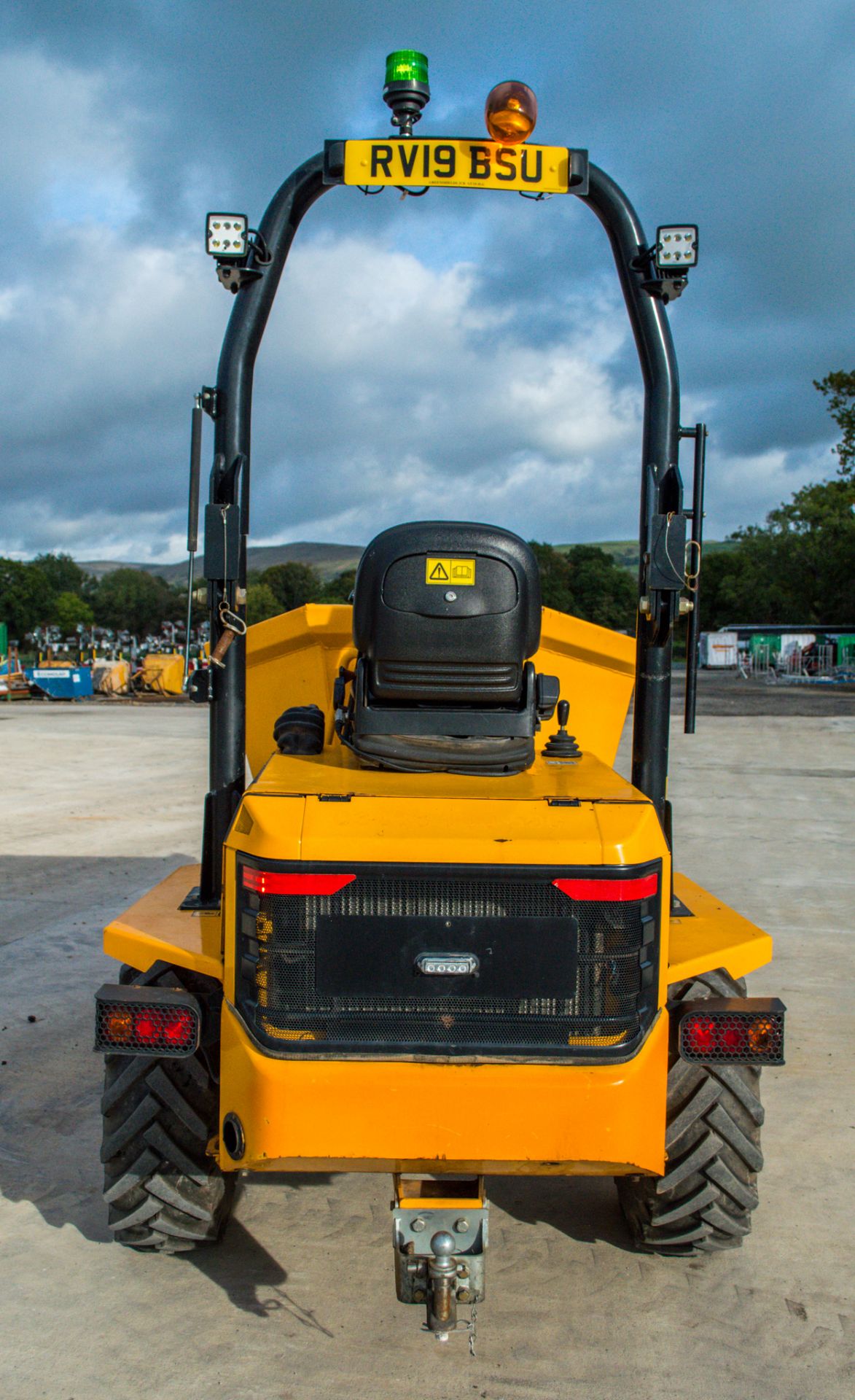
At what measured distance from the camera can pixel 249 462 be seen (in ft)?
13.2

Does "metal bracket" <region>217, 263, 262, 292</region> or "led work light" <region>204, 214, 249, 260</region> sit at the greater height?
"led work light" <region>204, 214, 249, 260</region>

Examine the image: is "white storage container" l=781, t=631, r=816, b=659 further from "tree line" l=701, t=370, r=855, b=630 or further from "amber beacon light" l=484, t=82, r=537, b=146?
"amber beacon light" l=484, t=82, r=537, b=146

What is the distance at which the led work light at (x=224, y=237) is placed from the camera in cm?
391

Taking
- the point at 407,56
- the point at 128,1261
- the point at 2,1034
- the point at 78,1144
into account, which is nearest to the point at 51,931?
the point at 2,1034

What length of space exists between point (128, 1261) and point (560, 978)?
6.31ft

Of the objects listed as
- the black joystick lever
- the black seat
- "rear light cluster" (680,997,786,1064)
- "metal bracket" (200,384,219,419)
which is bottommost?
"rear light cluster" (680,997,786,1064)

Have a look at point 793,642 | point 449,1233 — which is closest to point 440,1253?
point 449,1233

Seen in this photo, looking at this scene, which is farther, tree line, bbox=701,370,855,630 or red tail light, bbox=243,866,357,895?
tree line, bbox=701,370,855,630

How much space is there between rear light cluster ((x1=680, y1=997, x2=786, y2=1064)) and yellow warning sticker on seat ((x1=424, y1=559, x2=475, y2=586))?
4.74 ft

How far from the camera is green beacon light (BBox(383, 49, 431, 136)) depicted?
376 cm

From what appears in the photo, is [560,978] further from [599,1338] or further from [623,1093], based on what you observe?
[599,1338]

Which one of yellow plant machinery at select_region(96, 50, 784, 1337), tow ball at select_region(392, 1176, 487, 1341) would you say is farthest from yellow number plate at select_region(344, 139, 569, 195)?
tow ball at select_region(392, 1176, 487, 1341)

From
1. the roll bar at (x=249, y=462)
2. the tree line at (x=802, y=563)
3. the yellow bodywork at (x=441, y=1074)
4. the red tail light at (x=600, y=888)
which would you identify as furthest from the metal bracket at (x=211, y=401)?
the tree line at (x=802, y=563)

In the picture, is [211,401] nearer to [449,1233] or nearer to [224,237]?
[224,237]
